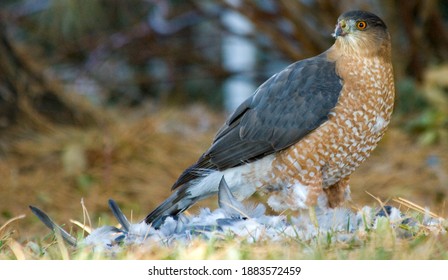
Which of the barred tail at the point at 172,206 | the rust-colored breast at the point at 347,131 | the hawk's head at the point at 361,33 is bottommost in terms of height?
the barred tail at the point at 172,206

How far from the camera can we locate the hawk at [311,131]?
133 inches

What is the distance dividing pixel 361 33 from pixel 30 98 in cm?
363

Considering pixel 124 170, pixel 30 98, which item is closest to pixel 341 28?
pixel 124 170

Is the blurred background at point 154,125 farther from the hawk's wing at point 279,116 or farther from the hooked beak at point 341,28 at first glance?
the hooked beak at point 341,28

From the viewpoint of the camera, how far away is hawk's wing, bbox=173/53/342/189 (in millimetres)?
3439

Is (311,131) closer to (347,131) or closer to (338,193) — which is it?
(347,131)

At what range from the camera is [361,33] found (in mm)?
3398

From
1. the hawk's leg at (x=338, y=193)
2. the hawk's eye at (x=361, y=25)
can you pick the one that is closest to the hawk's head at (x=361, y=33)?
the hawk's eye at (x=361, y=25)

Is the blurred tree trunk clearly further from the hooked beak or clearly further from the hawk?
the hooked beak

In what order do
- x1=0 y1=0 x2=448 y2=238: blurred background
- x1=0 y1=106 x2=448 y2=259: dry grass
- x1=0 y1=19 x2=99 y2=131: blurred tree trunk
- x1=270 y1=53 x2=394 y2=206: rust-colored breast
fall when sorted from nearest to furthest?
x1=270 y1=53 x2=394 y2=206: rust-colored breast → x1=0 y1=106 x2=448 y2=259: dry grass → x1=0 y1=0 x2=448 y2=238: blurred background → x1=0 y1=19 x2=99 y2=131: blurred tree trunk

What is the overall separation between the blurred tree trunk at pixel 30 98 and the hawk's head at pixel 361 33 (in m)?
3.46

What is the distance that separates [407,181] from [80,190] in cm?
244

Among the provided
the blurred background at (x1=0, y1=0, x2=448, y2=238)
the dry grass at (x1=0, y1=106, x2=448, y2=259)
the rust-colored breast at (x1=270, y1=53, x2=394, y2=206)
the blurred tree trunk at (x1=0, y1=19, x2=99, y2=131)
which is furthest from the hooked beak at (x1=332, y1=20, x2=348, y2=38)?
the blurred tree trunk at (x1=0, y1=19, x2=99, y2=131)

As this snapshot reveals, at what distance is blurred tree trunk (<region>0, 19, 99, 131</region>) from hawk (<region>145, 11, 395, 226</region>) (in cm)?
299
